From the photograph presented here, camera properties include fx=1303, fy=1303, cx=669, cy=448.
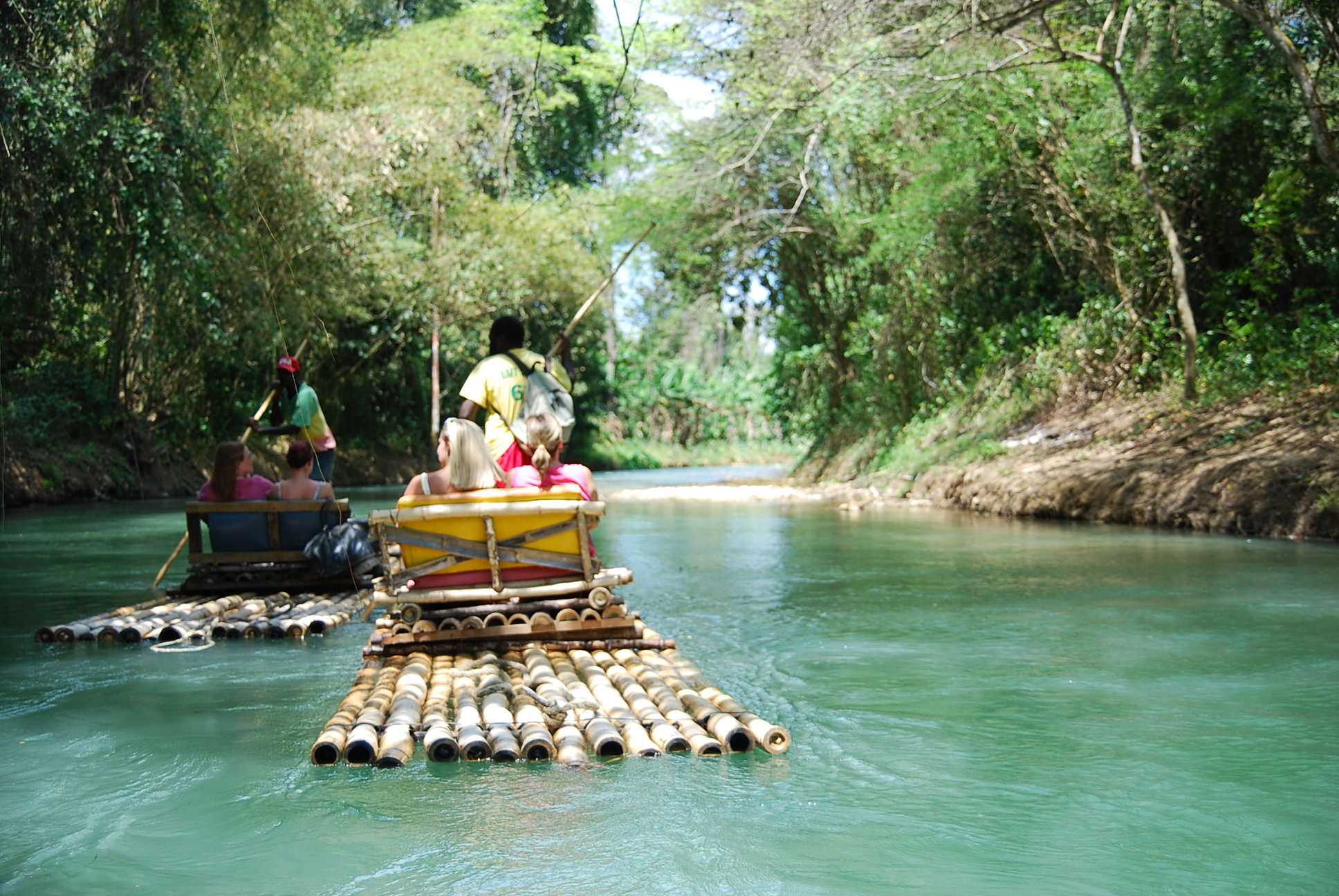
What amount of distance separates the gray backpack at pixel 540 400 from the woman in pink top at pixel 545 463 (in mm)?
140

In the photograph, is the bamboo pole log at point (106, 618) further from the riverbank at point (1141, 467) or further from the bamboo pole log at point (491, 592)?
the riverbank at point (1141, 467)

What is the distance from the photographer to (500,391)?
6.98 metres

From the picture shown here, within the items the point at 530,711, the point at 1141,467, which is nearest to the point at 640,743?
the point at 530,711

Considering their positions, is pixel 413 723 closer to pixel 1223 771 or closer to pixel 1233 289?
pixel 1223 771

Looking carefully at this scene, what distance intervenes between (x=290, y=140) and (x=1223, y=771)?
18883mm

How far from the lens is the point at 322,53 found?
22000mm

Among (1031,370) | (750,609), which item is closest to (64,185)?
(750,609)

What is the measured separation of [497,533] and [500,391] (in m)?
1.05

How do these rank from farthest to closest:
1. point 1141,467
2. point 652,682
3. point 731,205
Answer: point 731,205 → point 1141,467 → point 652,682

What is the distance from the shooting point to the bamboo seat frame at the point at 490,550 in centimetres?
612

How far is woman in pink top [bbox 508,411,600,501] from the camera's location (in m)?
6.55

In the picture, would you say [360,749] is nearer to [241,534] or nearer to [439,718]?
[439,718]

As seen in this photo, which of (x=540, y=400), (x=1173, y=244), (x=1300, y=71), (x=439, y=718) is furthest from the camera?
(x=1173, y=244)

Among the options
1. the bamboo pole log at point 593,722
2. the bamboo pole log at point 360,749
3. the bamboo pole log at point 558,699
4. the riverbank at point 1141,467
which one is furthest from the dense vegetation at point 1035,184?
the bamboo pole log at point 360,749
